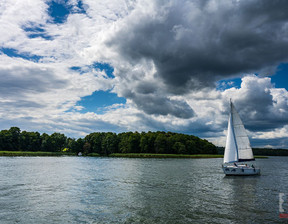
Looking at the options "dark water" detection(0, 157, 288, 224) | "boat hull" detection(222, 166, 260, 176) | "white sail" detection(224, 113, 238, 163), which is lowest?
"dark water" detection(0, 157, 288, 224)

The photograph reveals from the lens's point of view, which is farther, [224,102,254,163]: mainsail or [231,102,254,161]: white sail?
[231,102,254,161]: white sail

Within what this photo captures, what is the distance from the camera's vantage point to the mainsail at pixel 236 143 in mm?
56250

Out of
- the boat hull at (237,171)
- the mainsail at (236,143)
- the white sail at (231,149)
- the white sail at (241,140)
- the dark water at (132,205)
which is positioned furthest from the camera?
the white sail at (241,140)

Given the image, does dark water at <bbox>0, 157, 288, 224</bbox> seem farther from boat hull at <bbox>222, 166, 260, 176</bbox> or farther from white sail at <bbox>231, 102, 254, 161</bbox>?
white sail at <bbox>231, 102, 254, 161</bbox>

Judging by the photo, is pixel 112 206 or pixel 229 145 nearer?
pixel 112 206

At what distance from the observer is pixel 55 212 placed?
906 inches

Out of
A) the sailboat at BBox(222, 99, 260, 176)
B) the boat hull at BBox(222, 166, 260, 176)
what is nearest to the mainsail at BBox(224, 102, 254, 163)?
the sailboat at BBox(222, 99, 260, 176)

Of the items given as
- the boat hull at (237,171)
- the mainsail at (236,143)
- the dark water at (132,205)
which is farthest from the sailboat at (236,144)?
the dark water at (132,205)

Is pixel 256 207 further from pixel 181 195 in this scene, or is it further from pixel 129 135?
pixel 129 135

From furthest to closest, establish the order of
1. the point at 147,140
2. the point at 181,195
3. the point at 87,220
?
the point at 147,140 → the point at 181,195 → the point at 87,220

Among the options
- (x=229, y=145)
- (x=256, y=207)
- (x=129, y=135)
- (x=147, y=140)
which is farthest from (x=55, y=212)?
(x=129, y=135)

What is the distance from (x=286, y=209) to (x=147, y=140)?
160 m

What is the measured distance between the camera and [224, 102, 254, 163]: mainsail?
56.2 meters

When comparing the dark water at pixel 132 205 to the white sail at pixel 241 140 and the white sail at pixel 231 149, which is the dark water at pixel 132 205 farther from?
the white sail at pixel 241 140
